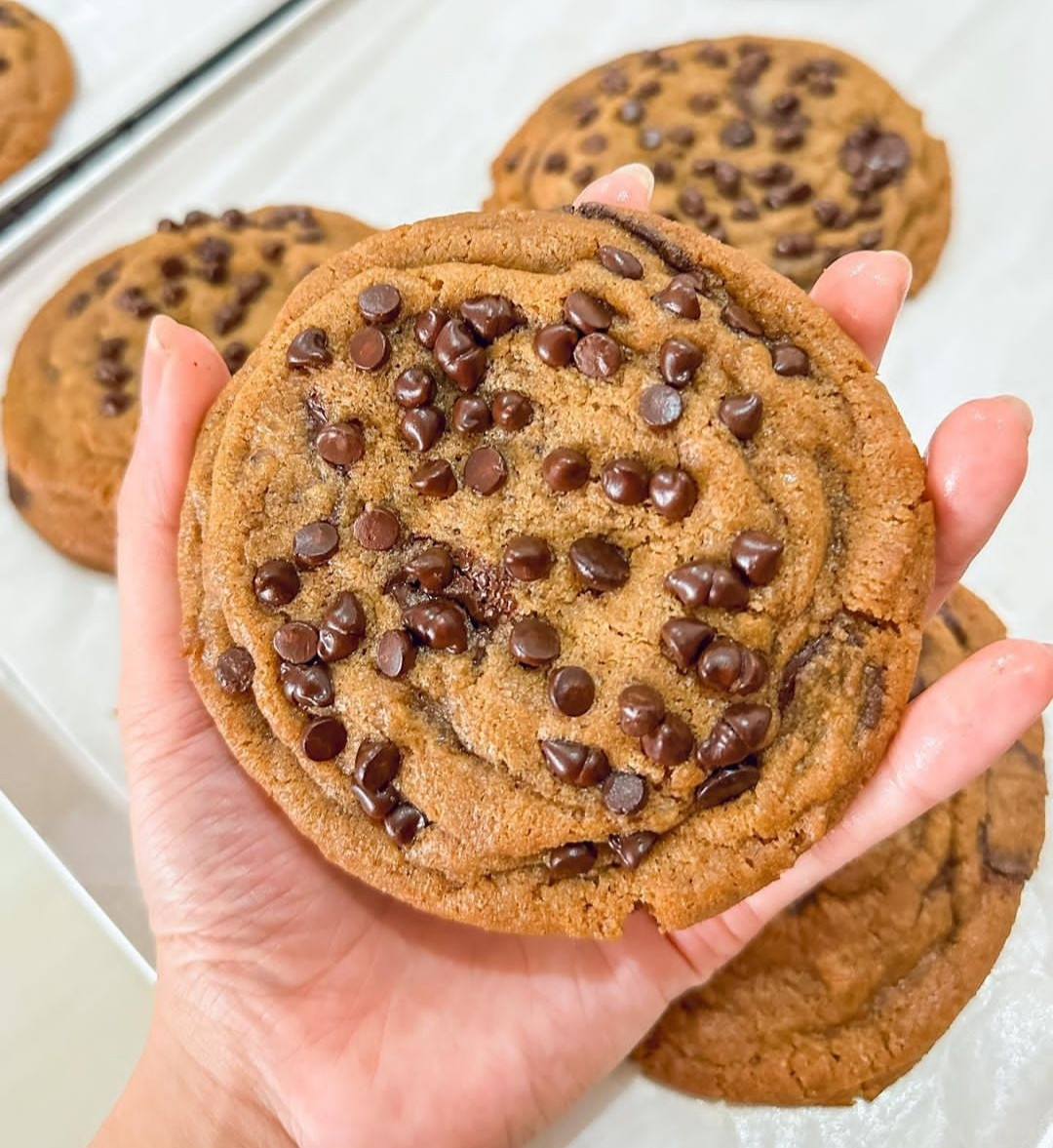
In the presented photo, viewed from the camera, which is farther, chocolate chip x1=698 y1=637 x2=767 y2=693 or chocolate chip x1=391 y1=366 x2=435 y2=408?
chocolate chip x1=391 y1=366 x2=435 y2=408

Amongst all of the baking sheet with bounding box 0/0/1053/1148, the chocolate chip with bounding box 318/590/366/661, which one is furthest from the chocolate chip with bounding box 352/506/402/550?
the baking sheet with bounding box 0/0/1053/1148

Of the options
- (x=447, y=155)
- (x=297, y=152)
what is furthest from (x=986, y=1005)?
(x=297, y=152)

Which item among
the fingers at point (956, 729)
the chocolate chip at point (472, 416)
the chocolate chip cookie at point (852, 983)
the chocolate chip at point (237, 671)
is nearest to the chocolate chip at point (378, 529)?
the chocolate chip at point (472, 416)

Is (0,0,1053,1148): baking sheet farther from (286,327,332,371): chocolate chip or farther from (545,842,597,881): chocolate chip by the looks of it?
(286,327,332,371): chocolate chip

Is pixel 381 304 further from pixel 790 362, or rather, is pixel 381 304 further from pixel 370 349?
pixel 790 362

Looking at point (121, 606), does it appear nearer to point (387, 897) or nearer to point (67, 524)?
point (387, 897)
